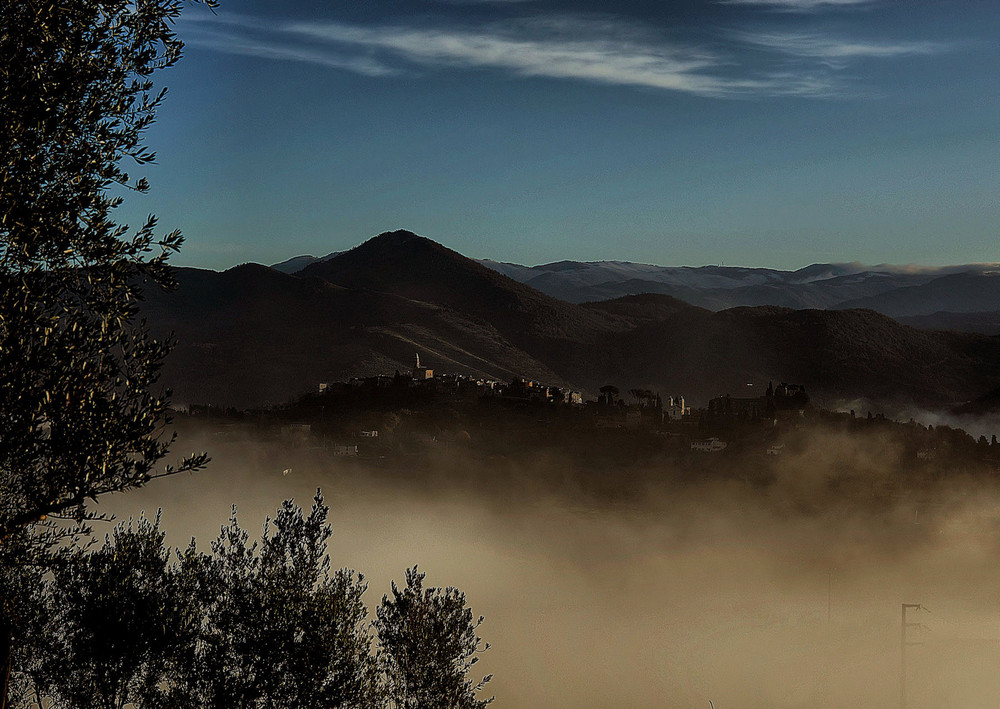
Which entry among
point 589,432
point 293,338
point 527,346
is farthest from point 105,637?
point 527,346

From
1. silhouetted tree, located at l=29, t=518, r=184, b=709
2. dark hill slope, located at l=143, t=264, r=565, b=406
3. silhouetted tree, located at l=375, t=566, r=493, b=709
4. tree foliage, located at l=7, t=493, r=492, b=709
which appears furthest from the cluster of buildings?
silhouetted tree, located at l=29, t=518, r=184, b=709

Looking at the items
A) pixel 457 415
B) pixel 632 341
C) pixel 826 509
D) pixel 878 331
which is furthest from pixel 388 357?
pixel 878 331

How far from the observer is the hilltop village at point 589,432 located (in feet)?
400

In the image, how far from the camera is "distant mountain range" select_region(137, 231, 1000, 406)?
142 metres

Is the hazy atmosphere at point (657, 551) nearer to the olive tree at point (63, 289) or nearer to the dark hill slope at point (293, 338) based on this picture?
the dark hill slope at point (293, 338)

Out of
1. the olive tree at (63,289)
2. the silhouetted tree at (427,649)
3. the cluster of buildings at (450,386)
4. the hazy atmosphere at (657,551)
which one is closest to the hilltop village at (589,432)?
the cluster of buildings at (450,386)

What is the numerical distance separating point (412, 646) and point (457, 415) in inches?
4254

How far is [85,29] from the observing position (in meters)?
9.48

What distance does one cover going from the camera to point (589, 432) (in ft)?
413

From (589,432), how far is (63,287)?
11859cm

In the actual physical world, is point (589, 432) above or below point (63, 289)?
below

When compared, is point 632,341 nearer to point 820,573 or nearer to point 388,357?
point 388,357

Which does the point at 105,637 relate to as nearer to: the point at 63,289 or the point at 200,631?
the point at 200,631

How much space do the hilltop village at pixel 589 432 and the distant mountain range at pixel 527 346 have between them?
14.4 metres
